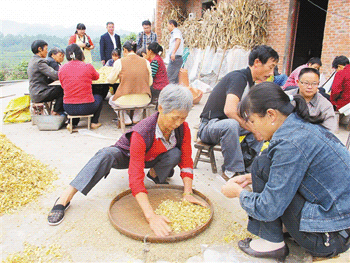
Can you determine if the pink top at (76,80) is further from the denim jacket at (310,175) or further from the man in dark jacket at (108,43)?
the denim jacket at (310,175)

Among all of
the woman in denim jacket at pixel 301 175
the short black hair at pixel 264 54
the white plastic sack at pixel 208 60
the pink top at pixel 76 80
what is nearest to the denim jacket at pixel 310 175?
the woman in denim jacket at pixel 301 175

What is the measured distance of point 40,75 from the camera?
5.21 metres

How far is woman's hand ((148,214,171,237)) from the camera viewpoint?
2080 millimetres

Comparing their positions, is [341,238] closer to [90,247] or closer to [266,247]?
[266,247]

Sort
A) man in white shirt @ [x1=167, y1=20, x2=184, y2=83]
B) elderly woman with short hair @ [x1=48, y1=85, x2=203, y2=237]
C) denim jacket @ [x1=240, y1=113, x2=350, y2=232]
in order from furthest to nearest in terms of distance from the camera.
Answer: man in white shirt @ [x1=167, y1=20, x2=184, y2=83] < elderly woman with short hair @ [x1=48, y1=85, x2=203, y2=237] < denim jacket @ [x1=240, y1=113, x2=350, y2=232]

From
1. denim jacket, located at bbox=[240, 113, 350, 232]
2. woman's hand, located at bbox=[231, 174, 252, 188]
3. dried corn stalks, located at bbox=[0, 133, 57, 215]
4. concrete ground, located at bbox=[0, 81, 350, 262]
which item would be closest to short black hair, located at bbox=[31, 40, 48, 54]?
dried corn stalks, located at bbox=[0, 133, 57, 215]

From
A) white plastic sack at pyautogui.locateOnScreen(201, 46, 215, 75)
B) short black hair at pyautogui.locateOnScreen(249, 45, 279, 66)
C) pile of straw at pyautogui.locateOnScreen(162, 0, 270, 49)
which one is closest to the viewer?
short black hair at pyautogui.locateOnScreen(249, 45, 279, 66)

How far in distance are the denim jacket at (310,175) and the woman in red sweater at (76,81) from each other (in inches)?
149

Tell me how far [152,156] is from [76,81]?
2.63 metres

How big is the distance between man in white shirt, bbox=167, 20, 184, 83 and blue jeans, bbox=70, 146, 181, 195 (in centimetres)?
482

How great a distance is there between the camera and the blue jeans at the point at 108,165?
240cm

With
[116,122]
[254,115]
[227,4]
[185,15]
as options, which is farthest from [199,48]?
[254,115]

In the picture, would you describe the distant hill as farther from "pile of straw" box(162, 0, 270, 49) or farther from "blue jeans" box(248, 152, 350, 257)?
"blue jeans" box(248, 152, 350, 257)

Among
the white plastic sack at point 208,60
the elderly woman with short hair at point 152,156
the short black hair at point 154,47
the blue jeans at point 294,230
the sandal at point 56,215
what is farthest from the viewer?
the white plastic sack at point 208,60
